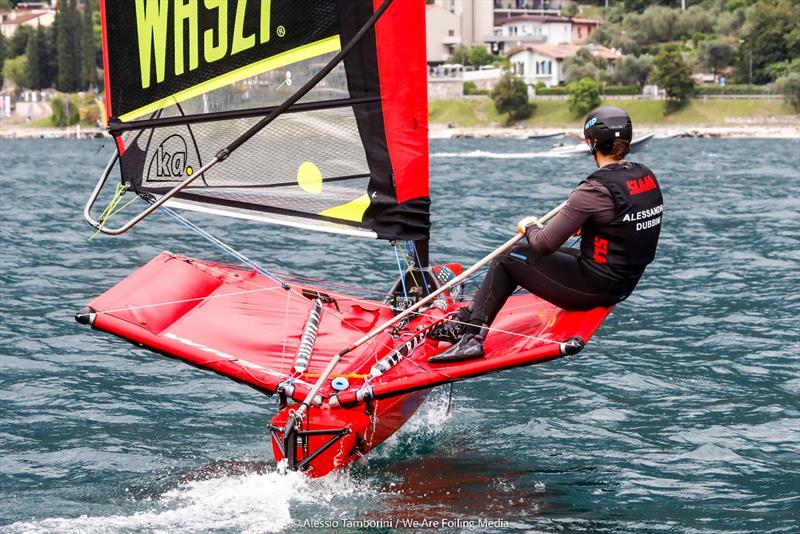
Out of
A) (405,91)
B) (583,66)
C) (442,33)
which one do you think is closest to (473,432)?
(405,91)

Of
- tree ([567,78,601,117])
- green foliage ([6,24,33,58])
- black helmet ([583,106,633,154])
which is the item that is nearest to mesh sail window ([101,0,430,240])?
black helmet ([583,106,633,154])

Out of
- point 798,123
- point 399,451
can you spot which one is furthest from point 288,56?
point 798,123

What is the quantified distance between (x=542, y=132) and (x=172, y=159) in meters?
82.8

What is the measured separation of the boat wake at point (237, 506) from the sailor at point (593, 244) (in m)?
1.14

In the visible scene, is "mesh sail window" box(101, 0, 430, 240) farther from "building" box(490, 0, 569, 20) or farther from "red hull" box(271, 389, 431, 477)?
"building" box(490, 0, 569, 20)

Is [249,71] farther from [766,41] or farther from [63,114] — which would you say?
[63,114]

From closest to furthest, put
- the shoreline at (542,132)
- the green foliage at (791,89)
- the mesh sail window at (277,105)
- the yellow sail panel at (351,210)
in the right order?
the mesh sail window at (277,105)
the yellow sail panel at (351,210)
the shoreline at (542,132)
the green foliage at (791,89)

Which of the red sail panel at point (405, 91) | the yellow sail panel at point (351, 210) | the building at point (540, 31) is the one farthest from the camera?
the building at point (540, 31)

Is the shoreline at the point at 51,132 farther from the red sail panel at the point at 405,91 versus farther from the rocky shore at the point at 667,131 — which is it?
the red sail panel at the point at 405,91

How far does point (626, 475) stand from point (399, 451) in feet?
5.67

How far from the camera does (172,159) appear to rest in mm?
8984

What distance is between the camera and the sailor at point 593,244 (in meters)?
7.41

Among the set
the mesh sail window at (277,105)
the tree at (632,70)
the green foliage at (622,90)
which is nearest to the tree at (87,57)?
the tree at (632,70)

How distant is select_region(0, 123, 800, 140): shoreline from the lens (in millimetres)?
79250
